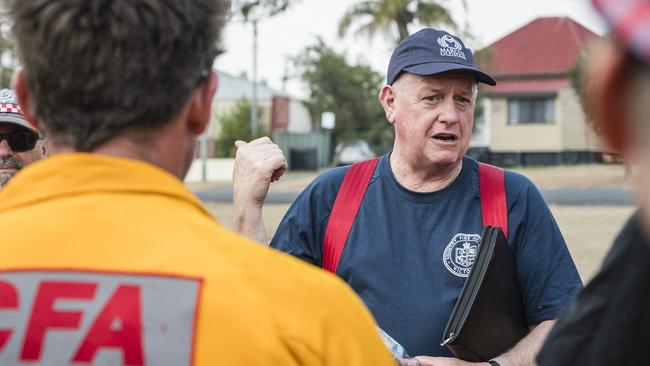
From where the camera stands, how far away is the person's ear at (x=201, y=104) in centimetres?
175

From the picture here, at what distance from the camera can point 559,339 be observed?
1.47 meters

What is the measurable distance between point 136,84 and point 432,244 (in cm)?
202

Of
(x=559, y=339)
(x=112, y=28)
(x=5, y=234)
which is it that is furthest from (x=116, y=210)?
(x=559, y=339)

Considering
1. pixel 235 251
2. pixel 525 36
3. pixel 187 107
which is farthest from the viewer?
pixel 525 36

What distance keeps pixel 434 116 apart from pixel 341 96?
52.6 metres

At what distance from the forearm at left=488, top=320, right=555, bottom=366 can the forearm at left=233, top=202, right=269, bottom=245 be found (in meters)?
0.96

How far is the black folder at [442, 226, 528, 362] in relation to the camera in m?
3.06

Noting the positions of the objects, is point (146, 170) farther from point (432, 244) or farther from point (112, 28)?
point (432, 244)

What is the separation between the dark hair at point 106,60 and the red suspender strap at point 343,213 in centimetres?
193

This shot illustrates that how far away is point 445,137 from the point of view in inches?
151

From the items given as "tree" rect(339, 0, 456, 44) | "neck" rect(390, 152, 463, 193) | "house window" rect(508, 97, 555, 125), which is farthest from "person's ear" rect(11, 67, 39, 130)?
"house window" rect(508, 97, 555, 125)

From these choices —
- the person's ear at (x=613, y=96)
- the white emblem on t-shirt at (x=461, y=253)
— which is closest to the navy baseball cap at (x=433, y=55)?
the white emblem on t-shirt at (x=461, y=253)

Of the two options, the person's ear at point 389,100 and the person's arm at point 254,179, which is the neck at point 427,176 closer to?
the person's ear at point 389,100

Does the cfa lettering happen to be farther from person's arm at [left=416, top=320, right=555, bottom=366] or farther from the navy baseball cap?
the navy baseball cap
